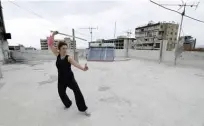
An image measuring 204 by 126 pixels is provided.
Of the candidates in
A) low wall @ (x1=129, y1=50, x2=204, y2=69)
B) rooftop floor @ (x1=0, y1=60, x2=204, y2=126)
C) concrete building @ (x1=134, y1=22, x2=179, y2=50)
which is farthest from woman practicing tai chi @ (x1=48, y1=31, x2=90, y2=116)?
concrete building @ (x1=134, y1=22, x2=179, y2=50)

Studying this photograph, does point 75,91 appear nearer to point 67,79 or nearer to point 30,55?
point 67,79

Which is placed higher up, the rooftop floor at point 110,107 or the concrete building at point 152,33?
the concrete building at point 152,33

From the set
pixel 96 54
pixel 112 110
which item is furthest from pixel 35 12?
pixel 112 110

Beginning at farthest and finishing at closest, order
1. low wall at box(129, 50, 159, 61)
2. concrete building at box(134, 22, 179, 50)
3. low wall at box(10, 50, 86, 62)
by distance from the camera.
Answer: concrete building at box(134, 22, 179, 50) → low wall at box(10, 50, 86, 62) → low wall at box(129, 50, 159, 61)

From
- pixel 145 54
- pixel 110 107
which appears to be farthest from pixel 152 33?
pixel 110 107

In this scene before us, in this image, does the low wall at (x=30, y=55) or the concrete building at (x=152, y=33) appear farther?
the concrete building at (x=152, y=33)

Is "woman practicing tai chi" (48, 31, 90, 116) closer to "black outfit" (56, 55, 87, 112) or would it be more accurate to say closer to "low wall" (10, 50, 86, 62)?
"black outfit" (56, 55, 87, 112)

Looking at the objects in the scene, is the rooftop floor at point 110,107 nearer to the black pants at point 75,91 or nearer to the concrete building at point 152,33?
the black pants at point 75,91

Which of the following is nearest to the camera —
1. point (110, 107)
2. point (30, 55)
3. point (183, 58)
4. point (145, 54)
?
point (110, 107)

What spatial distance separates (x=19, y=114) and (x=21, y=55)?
31.6 ft

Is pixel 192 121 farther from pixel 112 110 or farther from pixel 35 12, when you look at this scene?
pixel 35 12

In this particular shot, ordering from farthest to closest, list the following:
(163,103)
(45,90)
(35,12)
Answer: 1. (35,12)
2. (45,90)
3. (163,103)

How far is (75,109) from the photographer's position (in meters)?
1.99

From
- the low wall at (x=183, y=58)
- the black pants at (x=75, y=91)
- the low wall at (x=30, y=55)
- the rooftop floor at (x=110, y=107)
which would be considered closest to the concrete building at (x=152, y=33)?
the low wall at (x=183, y=58)
